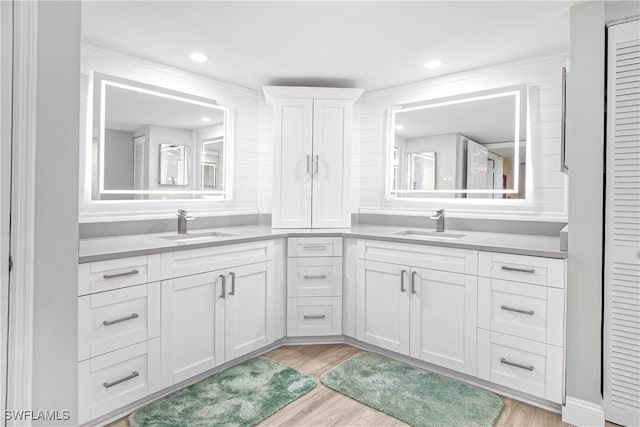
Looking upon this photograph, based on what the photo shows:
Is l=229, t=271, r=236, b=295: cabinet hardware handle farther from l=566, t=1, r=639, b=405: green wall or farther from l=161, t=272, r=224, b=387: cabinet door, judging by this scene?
l=566, t=1, r=639, b=405: green wall

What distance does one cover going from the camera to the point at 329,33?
232cm

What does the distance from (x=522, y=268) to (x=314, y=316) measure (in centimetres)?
154

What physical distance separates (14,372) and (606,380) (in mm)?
2615

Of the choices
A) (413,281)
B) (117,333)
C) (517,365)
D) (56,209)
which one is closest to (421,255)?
(413,281)

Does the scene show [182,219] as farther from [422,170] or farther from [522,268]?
[522,268]

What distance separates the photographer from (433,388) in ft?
7.36

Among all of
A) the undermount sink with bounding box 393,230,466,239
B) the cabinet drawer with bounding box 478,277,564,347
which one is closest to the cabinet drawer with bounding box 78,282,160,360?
the undermount sink with bounding box 393,230,466,239

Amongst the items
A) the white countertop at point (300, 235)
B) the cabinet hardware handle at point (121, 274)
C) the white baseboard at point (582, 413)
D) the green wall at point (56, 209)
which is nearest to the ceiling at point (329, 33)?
the green wall at point (56, 209)

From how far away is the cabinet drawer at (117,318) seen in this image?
5.83 ft

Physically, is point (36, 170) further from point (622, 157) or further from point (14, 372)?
point (622, 157)

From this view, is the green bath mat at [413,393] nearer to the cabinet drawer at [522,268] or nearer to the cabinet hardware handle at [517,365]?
the cabinet hardware handle at [517,365]

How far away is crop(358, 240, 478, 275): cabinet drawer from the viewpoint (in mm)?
2307

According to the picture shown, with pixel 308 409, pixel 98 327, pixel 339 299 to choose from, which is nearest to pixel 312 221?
pixel 339 299

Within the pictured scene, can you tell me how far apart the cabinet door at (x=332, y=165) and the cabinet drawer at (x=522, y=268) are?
124 cm
